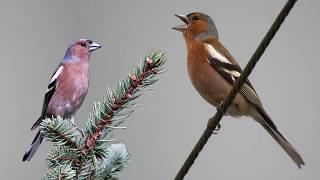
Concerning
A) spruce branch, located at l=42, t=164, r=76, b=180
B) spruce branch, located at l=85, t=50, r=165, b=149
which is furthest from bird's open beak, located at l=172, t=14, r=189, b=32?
spruce branch, located at l=42, t=164, r=76, b=180

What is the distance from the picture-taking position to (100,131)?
0.92 m

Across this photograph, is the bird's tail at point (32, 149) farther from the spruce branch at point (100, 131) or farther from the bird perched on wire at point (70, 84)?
the spruce branch at point (100, 131)

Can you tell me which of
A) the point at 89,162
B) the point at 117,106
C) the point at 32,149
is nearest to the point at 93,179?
the point at 89,162

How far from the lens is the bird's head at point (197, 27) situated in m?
2.00

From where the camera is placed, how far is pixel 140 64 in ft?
3.04

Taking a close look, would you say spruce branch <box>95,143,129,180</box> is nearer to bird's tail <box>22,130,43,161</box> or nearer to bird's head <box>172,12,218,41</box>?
bird's tail <box>22,130,43,161</box>

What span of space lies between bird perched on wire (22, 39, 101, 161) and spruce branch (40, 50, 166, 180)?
587mm

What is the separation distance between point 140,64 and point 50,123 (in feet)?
0.65

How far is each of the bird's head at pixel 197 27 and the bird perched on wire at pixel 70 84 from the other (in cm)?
48

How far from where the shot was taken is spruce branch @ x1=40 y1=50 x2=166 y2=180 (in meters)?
0.90

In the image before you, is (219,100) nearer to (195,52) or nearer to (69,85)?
(195,52)

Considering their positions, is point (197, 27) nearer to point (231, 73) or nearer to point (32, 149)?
point (231, 73)

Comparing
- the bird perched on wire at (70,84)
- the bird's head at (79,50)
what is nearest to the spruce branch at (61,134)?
the bird perched on wire at (70,84)

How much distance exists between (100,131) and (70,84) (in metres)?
0.72
